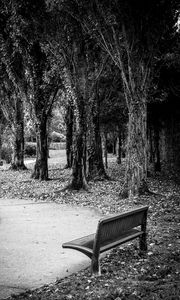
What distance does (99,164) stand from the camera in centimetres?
1853

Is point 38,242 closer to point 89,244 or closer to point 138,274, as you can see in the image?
point 89,244

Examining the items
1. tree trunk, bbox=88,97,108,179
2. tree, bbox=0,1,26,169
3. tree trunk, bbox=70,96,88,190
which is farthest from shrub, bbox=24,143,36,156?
tree trunk, bbox=70,96,88,190

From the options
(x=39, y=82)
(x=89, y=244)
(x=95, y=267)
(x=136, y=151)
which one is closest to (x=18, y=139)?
(x=39, y=82)

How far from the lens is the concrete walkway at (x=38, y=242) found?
212 inches

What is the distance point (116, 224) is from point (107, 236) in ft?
0.80

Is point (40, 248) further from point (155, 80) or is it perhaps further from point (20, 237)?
point (155, 80)

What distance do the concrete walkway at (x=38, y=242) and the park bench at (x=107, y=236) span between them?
567mm

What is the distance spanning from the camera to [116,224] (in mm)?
5398

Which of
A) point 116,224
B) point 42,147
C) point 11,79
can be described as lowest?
point 116,224

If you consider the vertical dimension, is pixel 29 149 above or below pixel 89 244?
above

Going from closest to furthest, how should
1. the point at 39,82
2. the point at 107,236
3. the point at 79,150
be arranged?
the point at 107,236 → the point at 79,150 → the point at 39,82

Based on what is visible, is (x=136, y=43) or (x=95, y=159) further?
(x=95, y=159)

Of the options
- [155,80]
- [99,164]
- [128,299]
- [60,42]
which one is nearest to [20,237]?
[128,299]

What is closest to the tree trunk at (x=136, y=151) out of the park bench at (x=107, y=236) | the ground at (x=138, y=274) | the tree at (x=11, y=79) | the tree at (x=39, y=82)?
the ground at (x=138, y=274)
